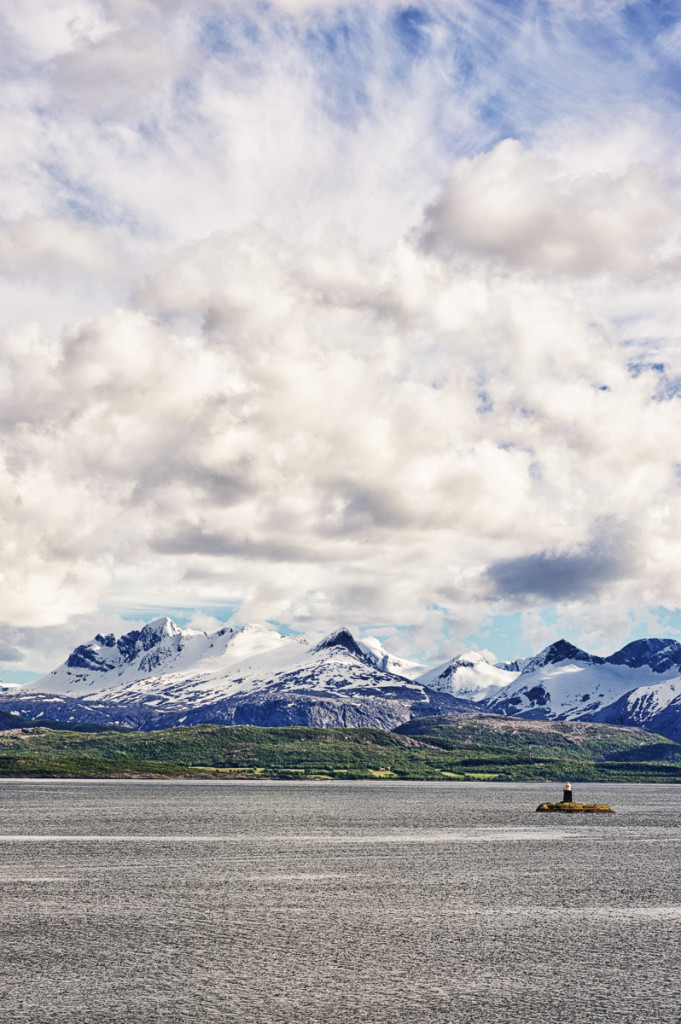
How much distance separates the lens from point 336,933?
4897cm

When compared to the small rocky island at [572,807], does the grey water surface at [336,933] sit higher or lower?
higher

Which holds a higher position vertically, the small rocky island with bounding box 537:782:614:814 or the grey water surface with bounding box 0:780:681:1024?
the grey water surface with bounding box 0:780:681:1024

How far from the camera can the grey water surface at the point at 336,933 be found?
1345 inches

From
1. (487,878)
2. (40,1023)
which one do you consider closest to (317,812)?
(487,878)

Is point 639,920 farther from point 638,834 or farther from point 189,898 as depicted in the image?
point 638,834

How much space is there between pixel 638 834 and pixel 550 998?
103 m

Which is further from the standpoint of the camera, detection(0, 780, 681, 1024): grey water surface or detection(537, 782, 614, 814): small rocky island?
detection(537, 782, 614, 814): small rocky island

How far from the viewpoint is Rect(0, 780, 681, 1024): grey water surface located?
1345 inches

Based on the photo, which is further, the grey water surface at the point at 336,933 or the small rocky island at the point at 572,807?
the small rocky island at the point at 572,807

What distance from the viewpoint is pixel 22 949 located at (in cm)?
4262

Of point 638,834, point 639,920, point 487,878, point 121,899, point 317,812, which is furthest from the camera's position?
point 317,812

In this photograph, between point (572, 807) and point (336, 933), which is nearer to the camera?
point (336, 933)

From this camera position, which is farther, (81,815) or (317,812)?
(317,812)

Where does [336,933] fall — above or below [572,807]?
above
